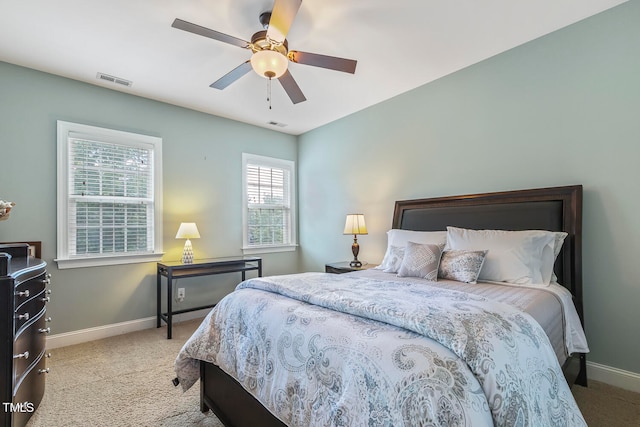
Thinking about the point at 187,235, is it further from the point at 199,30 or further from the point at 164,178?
the point at 199,30

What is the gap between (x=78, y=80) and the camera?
127 inches

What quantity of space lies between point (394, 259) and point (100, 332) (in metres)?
3.17

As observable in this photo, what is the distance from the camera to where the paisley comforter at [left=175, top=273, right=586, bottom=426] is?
3.15 feet

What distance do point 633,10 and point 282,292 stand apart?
3.13 metres

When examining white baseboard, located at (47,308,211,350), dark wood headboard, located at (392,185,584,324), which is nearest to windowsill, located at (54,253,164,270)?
white baseboard, located at (47,308,211,350)

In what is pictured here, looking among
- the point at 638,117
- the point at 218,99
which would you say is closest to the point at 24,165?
the point at 218,99

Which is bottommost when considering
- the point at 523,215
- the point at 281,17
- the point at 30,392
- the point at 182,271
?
the point at 30,392

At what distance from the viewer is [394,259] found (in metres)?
2.84

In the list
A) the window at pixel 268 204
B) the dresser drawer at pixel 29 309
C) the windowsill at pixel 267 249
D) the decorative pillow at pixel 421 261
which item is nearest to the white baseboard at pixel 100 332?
the windowsill at pixel 267 249

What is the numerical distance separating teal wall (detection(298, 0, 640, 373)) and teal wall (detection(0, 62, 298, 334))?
1987mm

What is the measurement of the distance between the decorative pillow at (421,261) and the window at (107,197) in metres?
2.88

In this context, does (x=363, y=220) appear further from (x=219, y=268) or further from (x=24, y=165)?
(x=24, y=165)

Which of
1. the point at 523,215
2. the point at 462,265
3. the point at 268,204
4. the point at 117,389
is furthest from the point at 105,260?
the point at 523,215

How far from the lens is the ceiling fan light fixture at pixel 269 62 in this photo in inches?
84.8
